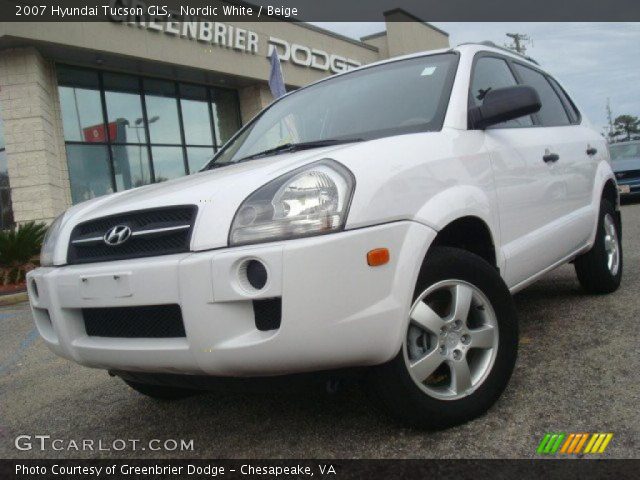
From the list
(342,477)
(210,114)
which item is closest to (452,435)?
(342,477)

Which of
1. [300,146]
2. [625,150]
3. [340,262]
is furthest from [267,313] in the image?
[625,150]

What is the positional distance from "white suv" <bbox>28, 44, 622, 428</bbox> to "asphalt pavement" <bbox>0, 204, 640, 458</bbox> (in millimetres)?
150

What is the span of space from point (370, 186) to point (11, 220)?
12394 millimetres

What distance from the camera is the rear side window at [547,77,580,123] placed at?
427 centimetres

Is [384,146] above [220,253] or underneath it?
above

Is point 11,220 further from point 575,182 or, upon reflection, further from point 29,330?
point 575,182

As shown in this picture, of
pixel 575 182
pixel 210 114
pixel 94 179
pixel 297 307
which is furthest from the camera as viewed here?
pixel 210 114

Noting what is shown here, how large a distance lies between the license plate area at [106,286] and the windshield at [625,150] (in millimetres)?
14825

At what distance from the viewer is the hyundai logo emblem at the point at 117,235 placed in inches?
85.9

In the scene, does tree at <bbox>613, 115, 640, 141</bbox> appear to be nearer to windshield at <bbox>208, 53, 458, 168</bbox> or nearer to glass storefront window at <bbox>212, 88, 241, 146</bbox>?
glass storefront window at <bbox>212, 88, 241, 146</bbox>

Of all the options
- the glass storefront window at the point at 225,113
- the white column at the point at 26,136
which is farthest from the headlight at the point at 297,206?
the glass storefront window at the point at 225,113

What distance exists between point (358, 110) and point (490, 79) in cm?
81

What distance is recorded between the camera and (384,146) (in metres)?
2.23

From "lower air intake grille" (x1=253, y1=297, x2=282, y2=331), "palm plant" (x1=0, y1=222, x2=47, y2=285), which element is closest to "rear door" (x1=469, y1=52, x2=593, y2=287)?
"lower air intake grille" (x1=253, y1=297, x2=282, y2=331)
